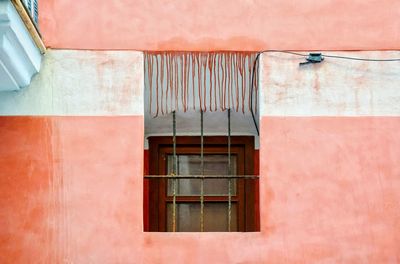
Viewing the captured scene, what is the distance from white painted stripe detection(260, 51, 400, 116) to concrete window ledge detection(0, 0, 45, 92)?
1.96m

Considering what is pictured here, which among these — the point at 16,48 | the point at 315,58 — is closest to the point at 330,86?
the point at 315,58

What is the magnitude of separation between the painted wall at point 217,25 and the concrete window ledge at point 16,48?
0.33m

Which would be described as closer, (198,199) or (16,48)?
(16,48)

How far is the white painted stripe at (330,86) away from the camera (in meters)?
7.60

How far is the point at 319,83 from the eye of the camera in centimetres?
765

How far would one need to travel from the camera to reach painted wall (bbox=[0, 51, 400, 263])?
7352 mm

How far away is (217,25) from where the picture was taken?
25.2ft

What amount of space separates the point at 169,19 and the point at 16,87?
1443 millimetres

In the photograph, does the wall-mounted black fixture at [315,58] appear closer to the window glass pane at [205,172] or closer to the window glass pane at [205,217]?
the window glass pane at [205,172]

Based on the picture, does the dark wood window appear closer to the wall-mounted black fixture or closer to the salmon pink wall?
the salmon pink wall

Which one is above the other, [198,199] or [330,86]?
[330,86]

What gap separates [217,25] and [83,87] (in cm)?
128

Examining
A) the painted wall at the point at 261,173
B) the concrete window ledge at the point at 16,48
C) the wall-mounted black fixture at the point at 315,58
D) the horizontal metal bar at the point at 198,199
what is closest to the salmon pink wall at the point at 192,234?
the painted wall at the point at 261,173

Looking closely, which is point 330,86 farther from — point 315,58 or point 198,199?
point 198,199
